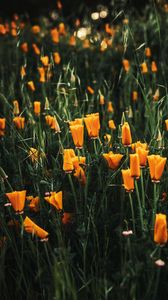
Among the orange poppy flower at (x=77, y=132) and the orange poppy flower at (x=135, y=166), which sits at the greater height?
the orange poppy flower at (x=77, y=132)

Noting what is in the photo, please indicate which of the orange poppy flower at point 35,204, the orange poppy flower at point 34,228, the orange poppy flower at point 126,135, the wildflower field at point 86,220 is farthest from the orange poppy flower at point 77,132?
the orange poppy flower at point 34,228

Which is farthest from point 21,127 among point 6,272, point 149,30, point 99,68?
point 149,30

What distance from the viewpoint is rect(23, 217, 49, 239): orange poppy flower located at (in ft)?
4.87

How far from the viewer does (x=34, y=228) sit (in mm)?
1498

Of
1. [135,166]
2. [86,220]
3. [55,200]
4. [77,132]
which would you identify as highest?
[77,132]

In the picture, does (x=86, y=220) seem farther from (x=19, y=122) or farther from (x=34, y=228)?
(x=19, y=122)

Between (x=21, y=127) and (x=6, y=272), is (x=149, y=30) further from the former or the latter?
(x=6, y=272)

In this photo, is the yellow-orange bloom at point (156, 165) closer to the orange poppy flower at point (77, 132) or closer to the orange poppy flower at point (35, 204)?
the orange poppy flower at point (77, 132)

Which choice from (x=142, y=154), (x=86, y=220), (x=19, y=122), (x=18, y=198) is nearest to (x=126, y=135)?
(x=142, y=154)

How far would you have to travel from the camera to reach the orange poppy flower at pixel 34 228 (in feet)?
4.87

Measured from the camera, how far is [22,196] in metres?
1.52

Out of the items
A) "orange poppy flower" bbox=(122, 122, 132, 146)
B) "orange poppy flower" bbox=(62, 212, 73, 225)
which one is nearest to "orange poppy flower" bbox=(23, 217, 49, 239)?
"orange poppy flower" bbox=(62, 212, 73, 225)

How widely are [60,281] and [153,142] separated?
37.4 inches

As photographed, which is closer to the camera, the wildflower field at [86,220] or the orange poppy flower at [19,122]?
the wildflower field at [86,220]
